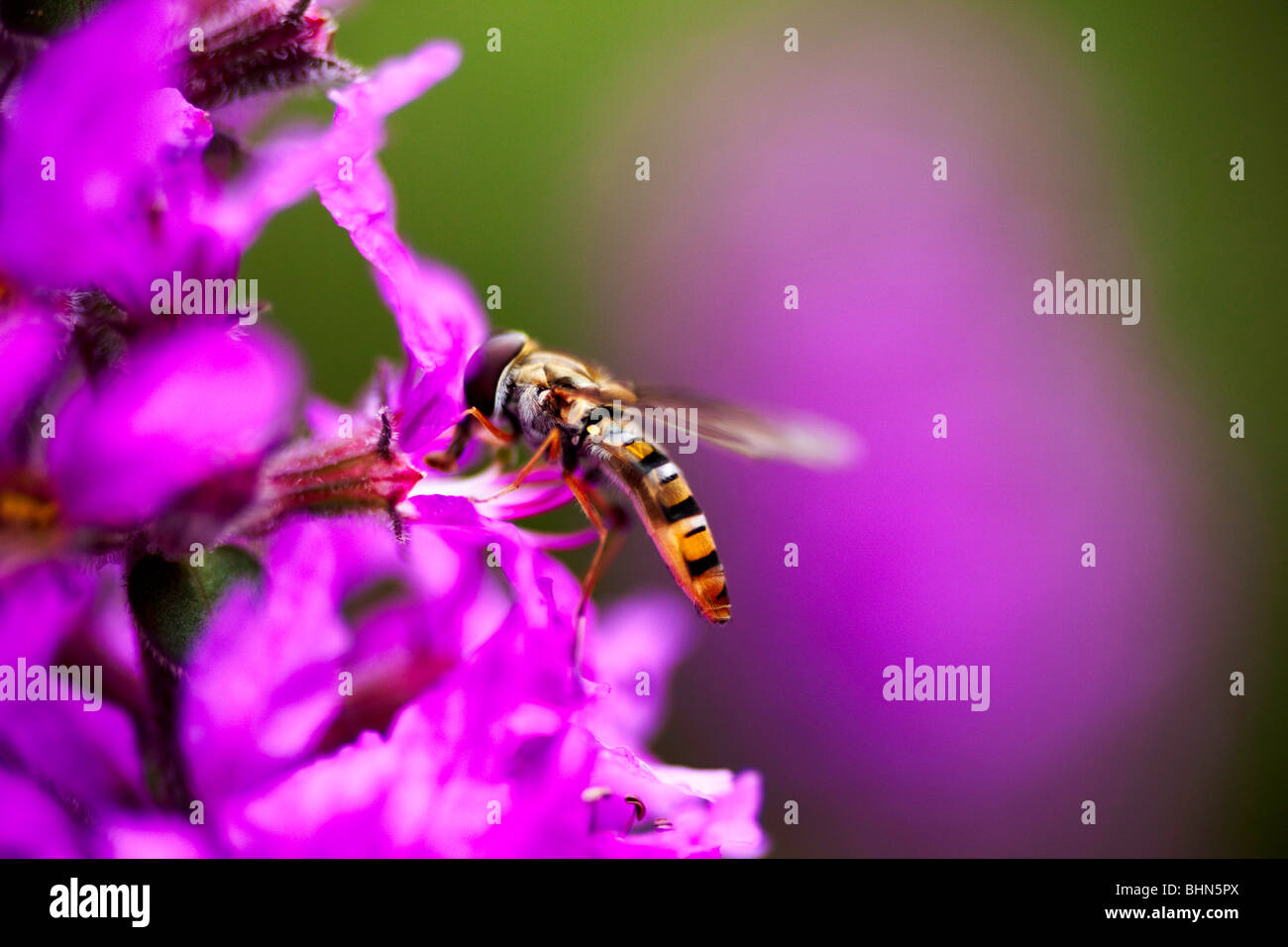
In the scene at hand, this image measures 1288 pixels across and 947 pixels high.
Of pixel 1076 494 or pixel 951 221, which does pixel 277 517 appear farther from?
pixel 951 221

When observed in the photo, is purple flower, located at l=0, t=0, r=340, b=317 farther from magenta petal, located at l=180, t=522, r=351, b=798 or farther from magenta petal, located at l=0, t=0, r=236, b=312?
magenta petal, located at l=180, t=522, r=351, b=798

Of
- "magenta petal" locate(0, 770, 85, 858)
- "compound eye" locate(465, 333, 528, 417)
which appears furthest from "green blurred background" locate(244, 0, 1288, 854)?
"magenta petal" locate(0, 770, 85, 858)

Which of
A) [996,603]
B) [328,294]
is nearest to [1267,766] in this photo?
[996,603]

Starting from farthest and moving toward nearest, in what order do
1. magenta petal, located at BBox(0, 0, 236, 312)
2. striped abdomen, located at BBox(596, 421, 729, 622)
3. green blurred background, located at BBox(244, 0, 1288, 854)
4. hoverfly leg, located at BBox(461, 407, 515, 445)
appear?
1. green blurred background, located at BBox(244, 0, 1288, 854)
2. striped abdomen, located at BBox(596, 421, 729, 622)
3. hoverfly leg, located at BBox(461, 407, 515, 445)
4. magenta petal, located at BBox(0, 0, 236, 312)

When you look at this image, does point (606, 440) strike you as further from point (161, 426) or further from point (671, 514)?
point (161, 426)

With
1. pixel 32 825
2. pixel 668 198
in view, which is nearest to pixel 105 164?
pixel 32 825

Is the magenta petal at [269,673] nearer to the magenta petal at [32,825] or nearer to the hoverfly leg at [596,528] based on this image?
the magenta petal at [32,825]

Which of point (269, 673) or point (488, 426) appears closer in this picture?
point (269, 673)
